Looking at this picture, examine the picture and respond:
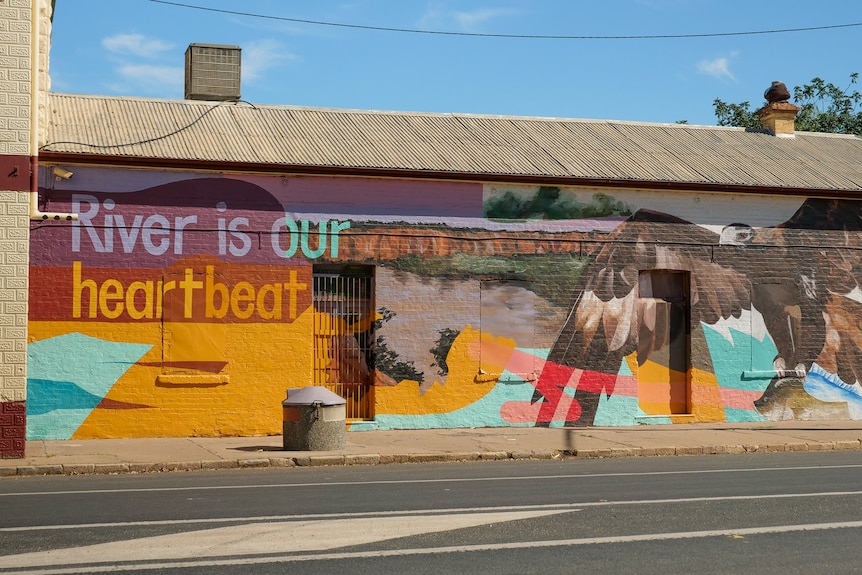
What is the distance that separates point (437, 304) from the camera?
18.6 metres

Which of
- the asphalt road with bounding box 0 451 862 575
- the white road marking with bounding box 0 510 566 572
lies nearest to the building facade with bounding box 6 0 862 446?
the asphalt road with bounding box 0 451 862 575

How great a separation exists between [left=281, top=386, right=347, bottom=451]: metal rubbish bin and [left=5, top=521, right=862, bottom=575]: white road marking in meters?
7.46

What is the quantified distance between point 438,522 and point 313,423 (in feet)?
21.2

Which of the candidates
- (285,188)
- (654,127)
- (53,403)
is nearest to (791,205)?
(654,127)

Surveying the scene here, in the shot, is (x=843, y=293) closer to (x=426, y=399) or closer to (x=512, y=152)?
(x=512, y=152)

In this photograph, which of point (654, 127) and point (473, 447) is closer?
point (473, 447)

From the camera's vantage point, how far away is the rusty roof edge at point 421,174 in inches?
658

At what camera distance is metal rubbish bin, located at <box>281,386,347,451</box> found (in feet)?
49.6

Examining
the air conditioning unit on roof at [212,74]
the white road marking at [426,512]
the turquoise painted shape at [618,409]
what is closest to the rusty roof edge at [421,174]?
the turquoise painted shape at [618,409]

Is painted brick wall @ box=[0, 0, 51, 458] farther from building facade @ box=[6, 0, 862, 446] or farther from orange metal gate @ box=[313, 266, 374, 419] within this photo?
orange metal gate @ box=[313, 266, 374, 419]

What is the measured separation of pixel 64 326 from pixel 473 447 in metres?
6.64

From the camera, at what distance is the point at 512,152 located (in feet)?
65.7

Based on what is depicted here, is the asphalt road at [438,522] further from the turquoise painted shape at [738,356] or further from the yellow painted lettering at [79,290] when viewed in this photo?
the turquoise painted shape at [738,356]

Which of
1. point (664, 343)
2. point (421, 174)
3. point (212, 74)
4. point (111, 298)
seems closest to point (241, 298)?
point (111, 298)
